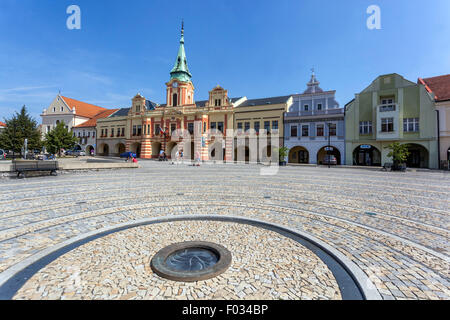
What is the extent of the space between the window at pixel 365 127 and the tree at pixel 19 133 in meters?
44.7

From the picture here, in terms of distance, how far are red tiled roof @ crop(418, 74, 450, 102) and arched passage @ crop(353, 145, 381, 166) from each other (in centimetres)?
918

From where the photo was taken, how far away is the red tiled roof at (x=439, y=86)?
1077 inches

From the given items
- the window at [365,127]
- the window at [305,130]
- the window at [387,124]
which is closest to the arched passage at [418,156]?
the window at [387,124]

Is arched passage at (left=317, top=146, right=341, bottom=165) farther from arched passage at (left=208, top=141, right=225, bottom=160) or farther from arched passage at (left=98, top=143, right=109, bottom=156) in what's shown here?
arched passage at (left=98, top=143, right=109, bottom=156)

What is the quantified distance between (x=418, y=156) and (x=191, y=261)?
123 feet

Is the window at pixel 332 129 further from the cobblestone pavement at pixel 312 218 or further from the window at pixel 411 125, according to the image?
the cobblestone pavement at pixel 312 218

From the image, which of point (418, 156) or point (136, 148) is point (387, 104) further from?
point (136, 148)

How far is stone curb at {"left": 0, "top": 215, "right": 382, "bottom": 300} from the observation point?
9.81ft

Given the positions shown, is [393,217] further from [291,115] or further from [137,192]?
[291,115]

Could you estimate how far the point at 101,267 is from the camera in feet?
11.2

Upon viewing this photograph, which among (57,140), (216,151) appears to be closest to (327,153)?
(216,151)

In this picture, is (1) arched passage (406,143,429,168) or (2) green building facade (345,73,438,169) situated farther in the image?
(1) arched passage (406,143,429,168)

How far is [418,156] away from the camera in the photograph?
97.0 feet

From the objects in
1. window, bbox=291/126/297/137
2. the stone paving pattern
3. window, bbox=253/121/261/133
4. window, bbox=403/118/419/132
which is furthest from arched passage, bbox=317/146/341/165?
the stone paving pattern
